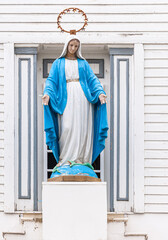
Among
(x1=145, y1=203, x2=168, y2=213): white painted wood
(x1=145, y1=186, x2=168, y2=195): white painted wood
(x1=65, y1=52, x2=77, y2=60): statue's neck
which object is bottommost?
(x1=145, y1=203, x2=168, y2=213): white painted wood

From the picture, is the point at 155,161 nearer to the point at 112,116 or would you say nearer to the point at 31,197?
the point at 112,116

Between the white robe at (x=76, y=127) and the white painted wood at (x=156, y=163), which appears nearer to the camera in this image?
the white robe at (x=76, y=127)

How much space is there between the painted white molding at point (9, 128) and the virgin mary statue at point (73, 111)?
1.16 metres

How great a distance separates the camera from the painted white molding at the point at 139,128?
32.4 feet

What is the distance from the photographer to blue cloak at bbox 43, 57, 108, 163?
346 inches

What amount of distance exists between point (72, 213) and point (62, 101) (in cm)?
138

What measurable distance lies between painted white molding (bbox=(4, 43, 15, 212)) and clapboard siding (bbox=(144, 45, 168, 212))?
1831 millimetres
